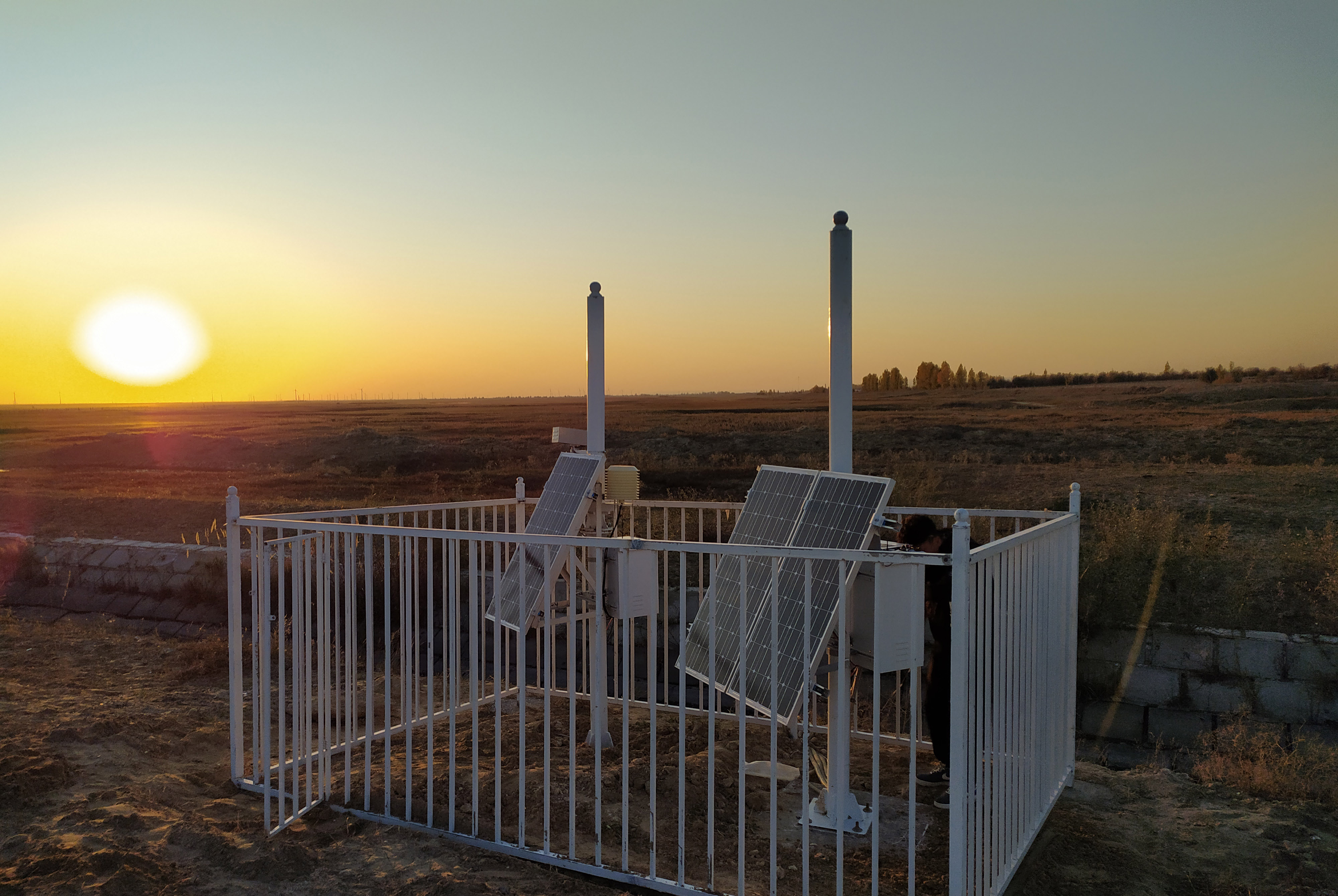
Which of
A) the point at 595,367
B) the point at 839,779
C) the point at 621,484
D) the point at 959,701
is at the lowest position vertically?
the point at 839,779

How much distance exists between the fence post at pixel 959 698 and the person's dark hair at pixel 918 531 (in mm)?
1561

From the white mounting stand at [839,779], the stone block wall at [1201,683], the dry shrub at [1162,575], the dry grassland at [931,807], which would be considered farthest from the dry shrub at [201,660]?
the dry shrub at [1162,575]

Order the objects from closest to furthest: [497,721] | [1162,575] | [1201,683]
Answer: [497,721]
[1201,683]
[1162,575]

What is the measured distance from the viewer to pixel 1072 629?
17.8ft

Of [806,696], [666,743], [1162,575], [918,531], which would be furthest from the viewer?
[1162,575]

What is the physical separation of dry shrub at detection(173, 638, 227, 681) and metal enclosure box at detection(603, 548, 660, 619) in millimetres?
5415

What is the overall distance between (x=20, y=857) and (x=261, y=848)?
45.6 inches

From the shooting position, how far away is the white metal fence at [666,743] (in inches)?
147

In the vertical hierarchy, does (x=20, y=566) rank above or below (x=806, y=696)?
below

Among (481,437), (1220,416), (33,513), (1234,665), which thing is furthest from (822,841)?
(481,437)

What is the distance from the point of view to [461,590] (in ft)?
37.1

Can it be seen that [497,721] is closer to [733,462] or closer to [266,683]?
[266,683]

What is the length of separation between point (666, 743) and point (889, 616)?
9.15 ft

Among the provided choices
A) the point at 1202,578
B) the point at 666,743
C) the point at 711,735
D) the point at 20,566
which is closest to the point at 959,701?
the point at 711,735
